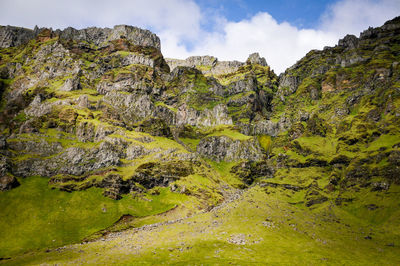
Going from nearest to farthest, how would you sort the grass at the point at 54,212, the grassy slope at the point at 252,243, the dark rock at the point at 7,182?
1. the grassy slope at the point at 252,243
2. the grass at the point at 54,212
3. the dark rock at the point at 7,182

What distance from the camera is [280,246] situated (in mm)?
110500

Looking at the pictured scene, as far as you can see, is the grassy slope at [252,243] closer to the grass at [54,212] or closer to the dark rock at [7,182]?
the grass at [54,212]

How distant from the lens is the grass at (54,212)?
130375mm

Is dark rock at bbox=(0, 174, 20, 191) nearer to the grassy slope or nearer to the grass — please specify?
the grass

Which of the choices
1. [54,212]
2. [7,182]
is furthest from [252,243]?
[7,182]

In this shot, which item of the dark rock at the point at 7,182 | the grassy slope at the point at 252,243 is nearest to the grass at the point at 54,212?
the dark rock at the point at 7,182

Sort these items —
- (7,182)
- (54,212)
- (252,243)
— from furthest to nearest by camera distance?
(7,182) → (54,212) → (252,243)

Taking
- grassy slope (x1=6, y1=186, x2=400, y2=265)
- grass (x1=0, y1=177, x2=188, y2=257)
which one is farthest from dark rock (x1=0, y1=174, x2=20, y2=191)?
grassy slope (x1=6, y1=186, x2=400, y2=265)

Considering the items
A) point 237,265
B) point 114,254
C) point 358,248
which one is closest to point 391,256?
point 358,248

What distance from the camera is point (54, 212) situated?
153m

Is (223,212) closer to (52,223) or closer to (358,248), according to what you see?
(358,248)

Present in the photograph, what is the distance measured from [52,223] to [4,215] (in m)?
26.3

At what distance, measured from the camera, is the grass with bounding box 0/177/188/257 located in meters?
130

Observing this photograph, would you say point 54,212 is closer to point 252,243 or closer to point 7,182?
point 7,182
